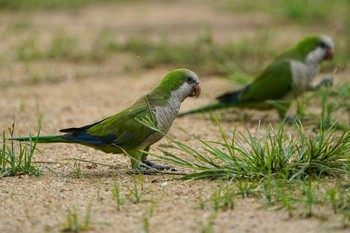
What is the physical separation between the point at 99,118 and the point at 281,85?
1.36 meters

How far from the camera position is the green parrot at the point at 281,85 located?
19.1 ft

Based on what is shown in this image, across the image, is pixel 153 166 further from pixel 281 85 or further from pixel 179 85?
pixel 281 85

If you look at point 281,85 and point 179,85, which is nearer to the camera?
point 179,85

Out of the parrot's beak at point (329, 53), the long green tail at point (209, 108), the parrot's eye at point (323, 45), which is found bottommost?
the long green tail at point (209, 108)

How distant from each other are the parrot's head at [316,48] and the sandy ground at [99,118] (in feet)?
1.86

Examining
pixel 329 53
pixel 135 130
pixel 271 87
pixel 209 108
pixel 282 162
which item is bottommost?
pixel 282 162

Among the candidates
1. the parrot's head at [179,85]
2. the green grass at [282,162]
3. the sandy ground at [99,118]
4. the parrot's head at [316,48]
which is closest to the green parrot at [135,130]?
the parrot's head at [179,85]

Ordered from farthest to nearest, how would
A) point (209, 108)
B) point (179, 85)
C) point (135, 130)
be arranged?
point (209, 108)
point (179, 85)
point (135, 130)

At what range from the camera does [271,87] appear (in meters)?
5.85

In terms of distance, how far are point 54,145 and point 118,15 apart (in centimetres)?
554

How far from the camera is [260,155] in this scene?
12.7 feet

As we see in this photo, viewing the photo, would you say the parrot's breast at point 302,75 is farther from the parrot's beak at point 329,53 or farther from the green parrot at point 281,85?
the parrot's beak at point 329,53

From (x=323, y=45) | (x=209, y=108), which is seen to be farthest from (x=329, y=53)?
(x=209, y=108)

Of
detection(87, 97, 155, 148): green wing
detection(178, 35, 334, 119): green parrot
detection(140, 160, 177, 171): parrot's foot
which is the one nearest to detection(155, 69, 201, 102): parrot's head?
detection(87, 97, 155, 148): green wing
